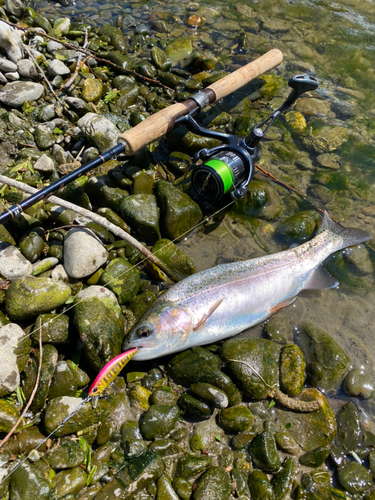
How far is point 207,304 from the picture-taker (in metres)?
4.04

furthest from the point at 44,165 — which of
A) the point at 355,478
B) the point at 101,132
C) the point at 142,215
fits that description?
the point at 355,478

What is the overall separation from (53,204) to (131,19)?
21.1 ft

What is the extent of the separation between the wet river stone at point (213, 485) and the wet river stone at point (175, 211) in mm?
2712

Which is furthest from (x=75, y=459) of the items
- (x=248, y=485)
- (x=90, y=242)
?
(x=90, y=242)

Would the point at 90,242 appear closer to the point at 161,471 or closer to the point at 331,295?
the point at 161,471

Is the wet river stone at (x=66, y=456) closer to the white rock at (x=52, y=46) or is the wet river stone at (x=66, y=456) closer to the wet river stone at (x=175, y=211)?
the wet river stone at (x=175, y=211)

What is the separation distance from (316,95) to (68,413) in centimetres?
763

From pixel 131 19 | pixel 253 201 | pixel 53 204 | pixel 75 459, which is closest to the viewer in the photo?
pixel 75 459

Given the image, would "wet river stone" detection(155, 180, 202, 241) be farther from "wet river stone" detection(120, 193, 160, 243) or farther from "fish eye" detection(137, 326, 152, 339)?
"fish eye" detection(137, 326, 152, 339)

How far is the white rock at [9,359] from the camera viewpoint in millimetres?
3295

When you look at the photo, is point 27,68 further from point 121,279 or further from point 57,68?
point 121,279

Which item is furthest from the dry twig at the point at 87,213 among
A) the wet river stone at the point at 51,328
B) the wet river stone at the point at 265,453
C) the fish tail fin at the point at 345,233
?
the fish tail fin at the point at 345,233

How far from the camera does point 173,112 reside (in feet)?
17.1

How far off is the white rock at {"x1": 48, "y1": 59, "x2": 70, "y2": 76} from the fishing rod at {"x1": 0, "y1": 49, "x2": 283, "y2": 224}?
238cm
